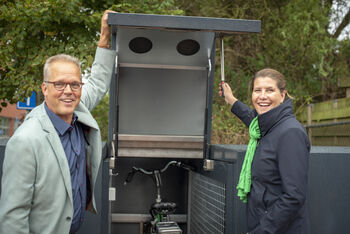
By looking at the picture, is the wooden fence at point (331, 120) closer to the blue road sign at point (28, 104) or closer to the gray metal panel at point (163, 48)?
the gray metal panel at point (163, 48)

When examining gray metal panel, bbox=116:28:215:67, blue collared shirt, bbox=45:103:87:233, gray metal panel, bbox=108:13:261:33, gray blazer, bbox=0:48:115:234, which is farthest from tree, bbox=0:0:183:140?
gray blazer, bbox=0:48:115:234

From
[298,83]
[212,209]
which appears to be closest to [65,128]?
[212,209]

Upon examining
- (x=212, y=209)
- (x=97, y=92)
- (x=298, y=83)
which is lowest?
(x=212, y=209)

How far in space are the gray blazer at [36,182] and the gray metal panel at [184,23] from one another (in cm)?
121

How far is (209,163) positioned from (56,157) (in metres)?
1.71

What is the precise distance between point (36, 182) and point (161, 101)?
252 centimetres

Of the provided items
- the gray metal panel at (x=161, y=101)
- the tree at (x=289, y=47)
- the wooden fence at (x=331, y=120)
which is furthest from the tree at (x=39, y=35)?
the wooden fence at (x=331, y=120)

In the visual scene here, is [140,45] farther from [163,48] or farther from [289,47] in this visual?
[289,47]

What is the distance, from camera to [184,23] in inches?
121

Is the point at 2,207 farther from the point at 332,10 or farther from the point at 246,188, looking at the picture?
the point at 332,10

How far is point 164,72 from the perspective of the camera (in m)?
4.23

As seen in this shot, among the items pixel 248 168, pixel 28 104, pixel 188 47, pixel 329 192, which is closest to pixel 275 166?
pixel 248 168

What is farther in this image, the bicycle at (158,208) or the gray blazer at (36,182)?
the bicycle at (158,208)

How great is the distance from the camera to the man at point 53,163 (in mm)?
1833
